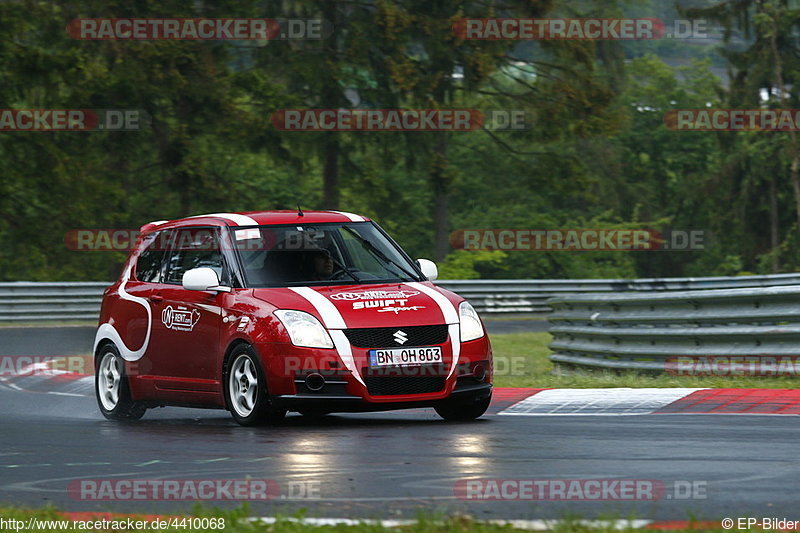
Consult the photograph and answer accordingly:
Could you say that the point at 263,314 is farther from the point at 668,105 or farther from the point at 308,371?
the point at 668,105

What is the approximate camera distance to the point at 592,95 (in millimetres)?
39469

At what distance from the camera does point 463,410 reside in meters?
11.4

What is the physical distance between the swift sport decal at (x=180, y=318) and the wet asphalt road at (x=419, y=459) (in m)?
0.79

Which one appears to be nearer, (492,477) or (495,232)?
(492,477)

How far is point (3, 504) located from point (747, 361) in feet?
26.5

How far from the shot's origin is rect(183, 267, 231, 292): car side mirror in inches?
445

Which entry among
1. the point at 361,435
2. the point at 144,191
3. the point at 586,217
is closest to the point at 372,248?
the point at 361,435

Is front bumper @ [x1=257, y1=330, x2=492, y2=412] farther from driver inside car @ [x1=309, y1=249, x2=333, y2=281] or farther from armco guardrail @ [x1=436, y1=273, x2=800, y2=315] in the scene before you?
armco guardrail @ [x1=436, y1=273, x2=800, y2=315]

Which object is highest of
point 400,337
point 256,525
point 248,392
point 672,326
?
point 400,337

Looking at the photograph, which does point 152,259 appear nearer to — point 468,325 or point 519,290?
point 468,325

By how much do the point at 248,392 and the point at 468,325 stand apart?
1733mm
